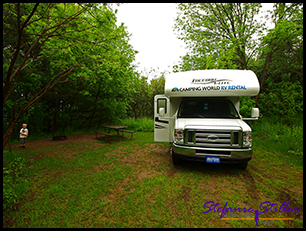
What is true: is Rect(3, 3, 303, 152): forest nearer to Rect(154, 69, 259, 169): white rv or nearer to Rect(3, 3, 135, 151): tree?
Rect(3, 3, 135, 151): tree

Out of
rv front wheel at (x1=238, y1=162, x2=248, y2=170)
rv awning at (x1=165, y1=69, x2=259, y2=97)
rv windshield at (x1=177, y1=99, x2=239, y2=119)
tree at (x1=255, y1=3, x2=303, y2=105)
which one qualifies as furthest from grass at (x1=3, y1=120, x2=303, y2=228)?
tree at (x1=255, y1=3, x2=303, y2=105)

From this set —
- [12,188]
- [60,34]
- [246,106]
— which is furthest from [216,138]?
[246,106]

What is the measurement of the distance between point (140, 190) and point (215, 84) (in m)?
3.80

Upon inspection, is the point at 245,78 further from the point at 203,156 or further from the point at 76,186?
the point at 76,186

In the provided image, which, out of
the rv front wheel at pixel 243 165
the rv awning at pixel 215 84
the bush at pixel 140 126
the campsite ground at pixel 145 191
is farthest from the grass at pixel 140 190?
the bush at pixel 140 126

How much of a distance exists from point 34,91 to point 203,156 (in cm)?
1017

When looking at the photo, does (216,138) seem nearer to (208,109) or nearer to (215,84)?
(208,109)

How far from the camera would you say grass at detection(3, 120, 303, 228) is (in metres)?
2.71

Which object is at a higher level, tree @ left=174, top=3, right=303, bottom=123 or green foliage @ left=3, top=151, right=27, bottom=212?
tree @ left=174, top=3, right=303, bottom=123

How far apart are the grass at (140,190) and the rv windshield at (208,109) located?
167 cm

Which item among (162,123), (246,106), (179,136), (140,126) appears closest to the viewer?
(179,136)

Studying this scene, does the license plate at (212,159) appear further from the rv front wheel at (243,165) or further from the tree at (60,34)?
the tree at (60,34)

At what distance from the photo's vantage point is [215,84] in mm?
4910

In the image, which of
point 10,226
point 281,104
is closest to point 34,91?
point 10,226
